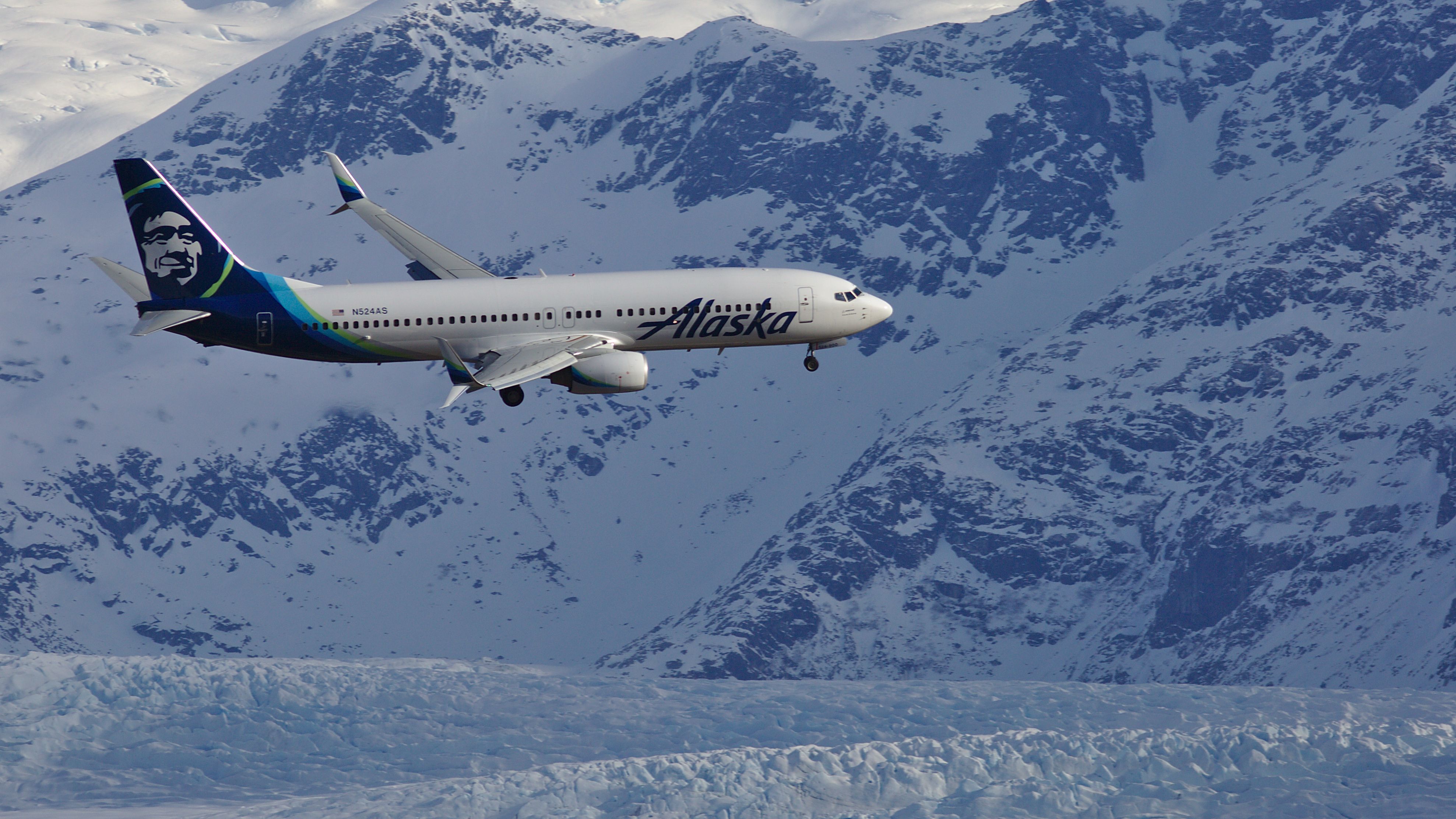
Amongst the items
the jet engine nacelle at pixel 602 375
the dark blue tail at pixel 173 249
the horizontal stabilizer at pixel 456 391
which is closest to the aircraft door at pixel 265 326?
the dark blue tail at pixel 173 249

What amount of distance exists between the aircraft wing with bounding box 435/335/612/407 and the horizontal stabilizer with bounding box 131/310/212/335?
1532 cm

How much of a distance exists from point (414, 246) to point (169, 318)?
1676 cm

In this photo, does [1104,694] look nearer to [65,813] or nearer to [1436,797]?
[1436,797]

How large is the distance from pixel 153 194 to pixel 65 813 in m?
98.3

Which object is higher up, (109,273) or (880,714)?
(109,273)

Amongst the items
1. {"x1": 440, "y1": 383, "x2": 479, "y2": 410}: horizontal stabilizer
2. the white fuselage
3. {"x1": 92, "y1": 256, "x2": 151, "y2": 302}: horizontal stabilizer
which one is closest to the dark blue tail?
{"x1": 92, "y1": 256, "x2": 151, "y2": 302}: horizontal stabilizer

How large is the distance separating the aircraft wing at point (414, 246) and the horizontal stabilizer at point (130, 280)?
13.5 meters

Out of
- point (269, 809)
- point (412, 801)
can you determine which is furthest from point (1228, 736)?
point (269, 809)

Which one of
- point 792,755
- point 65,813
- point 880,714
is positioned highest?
point 792,755

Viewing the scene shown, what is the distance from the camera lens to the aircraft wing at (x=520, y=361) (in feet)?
356

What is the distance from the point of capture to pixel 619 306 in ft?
374

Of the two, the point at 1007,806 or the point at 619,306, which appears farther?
the point at 1007,806

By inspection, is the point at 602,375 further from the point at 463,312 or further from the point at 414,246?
the point at 414,246

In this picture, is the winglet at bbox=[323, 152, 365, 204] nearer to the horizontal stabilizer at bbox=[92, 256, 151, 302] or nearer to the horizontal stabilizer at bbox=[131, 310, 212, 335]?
the horizontal stabilizer at bbox=[131, 310, 212, 335]
